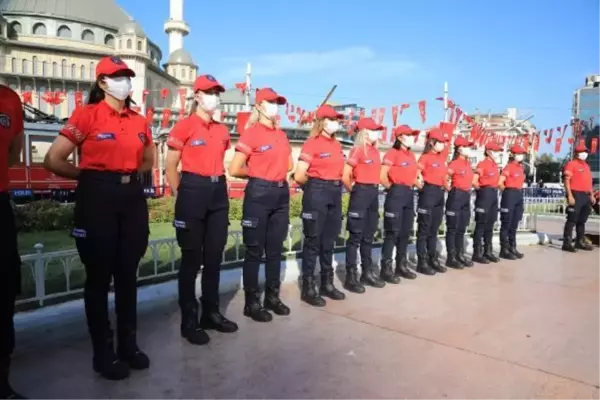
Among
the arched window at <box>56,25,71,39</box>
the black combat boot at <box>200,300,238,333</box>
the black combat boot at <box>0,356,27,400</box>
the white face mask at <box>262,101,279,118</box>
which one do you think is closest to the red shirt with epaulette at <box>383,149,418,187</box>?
the white face mask at <box>262,101,279,118</box>

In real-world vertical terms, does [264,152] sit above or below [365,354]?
above

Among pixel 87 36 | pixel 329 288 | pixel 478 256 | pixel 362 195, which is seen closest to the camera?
pixel 329 288

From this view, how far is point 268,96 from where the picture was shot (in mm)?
4426

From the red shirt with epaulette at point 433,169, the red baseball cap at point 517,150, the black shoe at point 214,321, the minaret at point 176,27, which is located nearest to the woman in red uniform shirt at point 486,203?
the red baseball cap at point 517,150

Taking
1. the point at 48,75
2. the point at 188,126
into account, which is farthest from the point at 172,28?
the point at 188,126

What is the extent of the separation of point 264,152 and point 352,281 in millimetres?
1929

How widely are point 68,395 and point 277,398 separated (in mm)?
1152

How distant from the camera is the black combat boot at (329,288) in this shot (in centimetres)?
519

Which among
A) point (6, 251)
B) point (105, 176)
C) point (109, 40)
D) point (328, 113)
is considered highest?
point (109, 40)

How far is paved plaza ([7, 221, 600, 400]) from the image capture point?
3.04m

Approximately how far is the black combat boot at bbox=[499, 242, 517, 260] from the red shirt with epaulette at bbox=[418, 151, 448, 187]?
2057 millimetres

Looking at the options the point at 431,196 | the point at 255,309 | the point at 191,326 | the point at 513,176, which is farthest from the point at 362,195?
the point at 513,176

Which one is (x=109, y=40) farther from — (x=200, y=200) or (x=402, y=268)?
(x=200, y=200)

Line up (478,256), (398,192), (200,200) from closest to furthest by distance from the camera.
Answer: (200,200) < (398,192) < (478,256)
